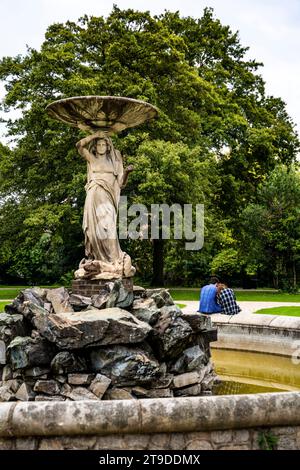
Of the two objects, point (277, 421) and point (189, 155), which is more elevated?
point (189, 155)

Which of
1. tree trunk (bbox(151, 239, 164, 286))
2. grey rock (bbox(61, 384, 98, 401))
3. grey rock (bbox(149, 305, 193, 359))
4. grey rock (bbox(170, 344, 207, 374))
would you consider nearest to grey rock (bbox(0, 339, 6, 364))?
grey rock (bbox(61, 384, 98, 401))

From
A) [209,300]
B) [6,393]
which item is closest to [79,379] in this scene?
[6,393]

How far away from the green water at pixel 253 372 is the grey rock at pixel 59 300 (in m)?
2.45

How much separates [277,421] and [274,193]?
21801mm

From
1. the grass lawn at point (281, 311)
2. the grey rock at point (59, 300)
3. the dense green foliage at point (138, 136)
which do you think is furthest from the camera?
the dense green foliage at point (138, 136)

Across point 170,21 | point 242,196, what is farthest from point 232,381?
point 170,21

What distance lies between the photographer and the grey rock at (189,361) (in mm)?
7870

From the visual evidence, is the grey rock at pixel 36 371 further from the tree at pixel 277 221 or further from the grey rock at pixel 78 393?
the tree at pixel 277 221

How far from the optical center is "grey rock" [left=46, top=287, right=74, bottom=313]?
8.35 m

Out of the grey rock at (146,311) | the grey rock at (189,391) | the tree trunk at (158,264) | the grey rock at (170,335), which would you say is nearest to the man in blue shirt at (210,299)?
the grey rock at (146,311)

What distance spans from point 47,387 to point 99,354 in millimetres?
756

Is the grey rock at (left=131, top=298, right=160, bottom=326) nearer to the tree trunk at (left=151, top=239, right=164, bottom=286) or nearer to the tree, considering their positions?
the tree
